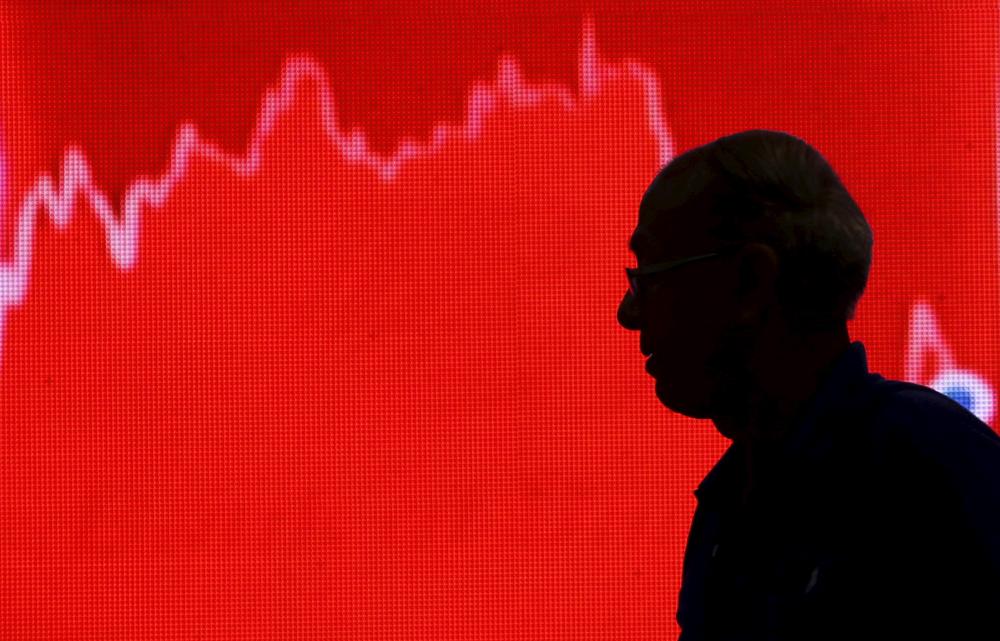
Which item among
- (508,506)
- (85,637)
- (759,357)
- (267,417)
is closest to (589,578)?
(508,506)

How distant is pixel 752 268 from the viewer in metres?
0.78

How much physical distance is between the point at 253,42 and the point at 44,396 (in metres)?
0.90

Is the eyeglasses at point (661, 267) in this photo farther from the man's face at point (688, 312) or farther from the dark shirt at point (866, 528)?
the dark shirt at point (866, 528)

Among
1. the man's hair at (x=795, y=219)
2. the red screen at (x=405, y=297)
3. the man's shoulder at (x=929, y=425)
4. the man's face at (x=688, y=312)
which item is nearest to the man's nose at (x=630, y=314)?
the man's face at (x=688, y=312)

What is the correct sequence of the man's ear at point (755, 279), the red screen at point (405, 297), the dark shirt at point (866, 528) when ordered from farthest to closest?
the red screen at point (405, 297), the man's ear at point (755, 279), the dark shirt at point (866, 528)

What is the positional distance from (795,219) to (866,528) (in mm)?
224

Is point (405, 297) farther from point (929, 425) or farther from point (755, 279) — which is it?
point (929, 425)

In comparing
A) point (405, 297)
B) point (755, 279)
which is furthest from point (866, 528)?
point (405, 297)

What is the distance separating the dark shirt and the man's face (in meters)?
0.07

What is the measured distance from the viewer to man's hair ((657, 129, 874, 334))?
78 cm

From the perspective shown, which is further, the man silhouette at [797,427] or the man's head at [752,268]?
the man's head at [752,268]

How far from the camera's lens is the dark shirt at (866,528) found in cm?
65

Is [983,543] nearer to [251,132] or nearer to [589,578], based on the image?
[589,578]

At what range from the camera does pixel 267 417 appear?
234 cm
